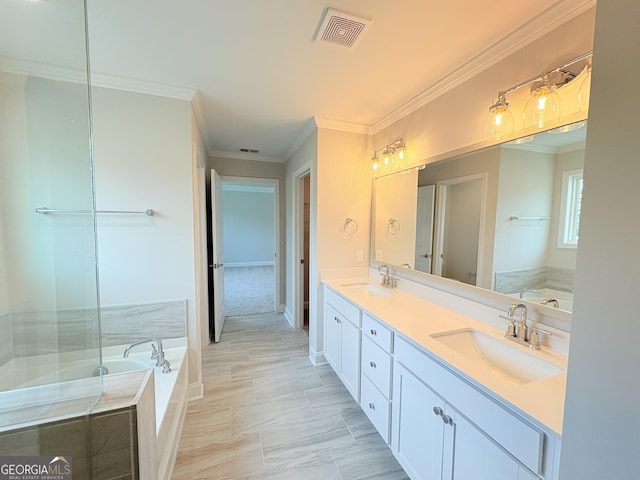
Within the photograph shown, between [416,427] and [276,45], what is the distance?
2280 millimetres

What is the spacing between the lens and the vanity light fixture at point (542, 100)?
1155mm

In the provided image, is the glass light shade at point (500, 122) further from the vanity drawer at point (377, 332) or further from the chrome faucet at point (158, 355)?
the chrome faucet at point (158, 355)

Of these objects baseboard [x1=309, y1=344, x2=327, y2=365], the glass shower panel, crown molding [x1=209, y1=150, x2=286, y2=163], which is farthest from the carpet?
the glass shower panel

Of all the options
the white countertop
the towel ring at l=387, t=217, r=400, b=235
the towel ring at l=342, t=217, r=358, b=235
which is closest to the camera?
the white countertop

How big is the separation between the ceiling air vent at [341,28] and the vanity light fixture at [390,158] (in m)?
0.98

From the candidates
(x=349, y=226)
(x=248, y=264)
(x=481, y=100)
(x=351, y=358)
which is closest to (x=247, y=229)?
(x=248, y=264)

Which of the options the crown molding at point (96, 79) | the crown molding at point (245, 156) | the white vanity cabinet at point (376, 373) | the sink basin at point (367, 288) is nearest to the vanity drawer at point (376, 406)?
the white vanity cabinet at point (376, 373)

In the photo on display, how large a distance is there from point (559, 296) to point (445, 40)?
149 cm

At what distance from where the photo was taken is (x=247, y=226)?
28.0 ft

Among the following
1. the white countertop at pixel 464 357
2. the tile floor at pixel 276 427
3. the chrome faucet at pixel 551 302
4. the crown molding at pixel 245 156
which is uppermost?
the crown molding at pixel 245 156

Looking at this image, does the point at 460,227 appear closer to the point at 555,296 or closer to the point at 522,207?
the point at 522,207

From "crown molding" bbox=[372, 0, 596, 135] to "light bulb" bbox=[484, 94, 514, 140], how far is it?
27 centimetres

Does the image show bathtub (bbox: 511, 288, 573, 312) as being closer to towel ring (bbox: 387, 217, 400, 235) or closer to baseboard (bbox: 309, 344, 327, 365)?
towel ring (bbox: 387, 217, 400, 235)

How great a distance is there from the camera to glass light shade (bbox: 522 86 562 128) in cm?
124
